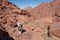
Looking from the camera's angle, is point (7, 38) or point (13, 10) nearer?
point (7, 38)

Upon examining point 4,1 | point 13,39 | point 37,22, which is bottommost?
point 13,39

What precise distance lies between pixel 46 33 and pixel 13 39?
2863 millimetres

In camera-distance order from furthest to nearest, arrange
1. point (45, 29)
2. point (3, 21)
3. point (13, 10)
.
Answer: point (13, 10)
point (3, 21)
point (45, 29)

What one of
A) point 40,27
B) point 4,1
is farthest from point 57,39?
point 4,1

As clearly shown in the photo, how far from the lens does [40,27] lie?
52.9 ft

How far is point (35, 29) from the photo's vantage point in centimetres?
1625

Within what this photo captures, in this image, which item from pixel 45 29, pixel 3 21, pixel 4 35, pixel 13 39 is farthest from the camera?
pixel 3 21

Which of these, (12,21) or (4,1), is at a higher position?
(4,1)

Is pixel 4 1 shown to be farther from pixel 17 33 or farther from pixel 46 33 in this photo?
pixel 46 33

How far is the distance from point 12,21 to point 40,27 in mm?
3199

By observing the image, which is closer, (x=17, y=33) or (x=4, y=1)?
(x=17, y=33)

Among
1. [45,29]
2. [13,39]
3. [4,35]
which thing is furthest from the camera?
[45,29]

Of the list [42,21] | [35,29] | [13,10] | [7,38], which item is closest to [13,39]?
A: [7,38]

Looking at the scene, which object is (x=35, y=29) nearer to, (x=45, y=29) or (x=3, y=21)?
(x=45, y=29)
